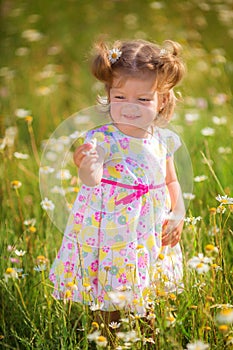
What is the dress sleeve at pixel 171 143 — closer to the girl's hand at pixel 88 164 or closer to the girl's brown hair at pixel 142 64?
the girl's brown hair at pixel 142 64

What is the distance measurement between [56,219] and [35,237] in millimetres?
99

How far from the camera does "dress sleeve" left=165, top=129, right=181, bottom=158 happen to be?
183 cm

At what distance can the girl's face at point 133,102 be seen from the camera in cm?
166

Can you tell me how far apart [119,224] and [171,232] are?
0.61ft

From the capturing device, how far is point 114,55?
170 cm

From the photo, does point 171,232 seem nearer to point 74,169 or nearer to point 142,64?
point 142,64

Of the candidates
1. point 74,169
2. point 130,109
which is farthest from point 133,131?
point 74,169

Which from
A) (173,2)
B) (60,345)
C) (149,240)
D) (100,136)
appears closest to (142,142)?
(100,136)

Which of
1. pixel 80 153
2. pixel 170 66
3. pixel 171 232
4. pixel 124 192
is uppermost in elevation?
pixel 170 66

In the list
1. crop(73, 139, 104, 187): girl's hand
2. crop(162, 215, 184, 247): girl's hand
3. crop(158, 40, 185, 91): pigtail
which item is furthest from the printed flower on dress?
crop(162, 215, 184, 247): girl's hand

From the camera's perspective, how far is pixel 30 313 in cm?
188

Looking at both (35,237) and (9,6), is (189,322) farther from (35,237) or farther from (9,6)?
(9,6)

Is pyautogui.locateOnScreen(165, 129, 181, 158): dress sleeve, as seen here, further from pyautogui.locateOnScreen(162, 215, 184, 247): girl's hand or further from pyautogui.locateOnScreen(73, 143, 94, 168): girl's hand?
pyautogui.locateOnScreen(73, 143, 94, 168): girl's hand

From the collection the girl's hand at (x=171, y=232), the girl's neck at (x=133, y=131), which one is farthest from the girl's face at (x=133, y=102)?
the girl's hand at (x=171, y=232)
